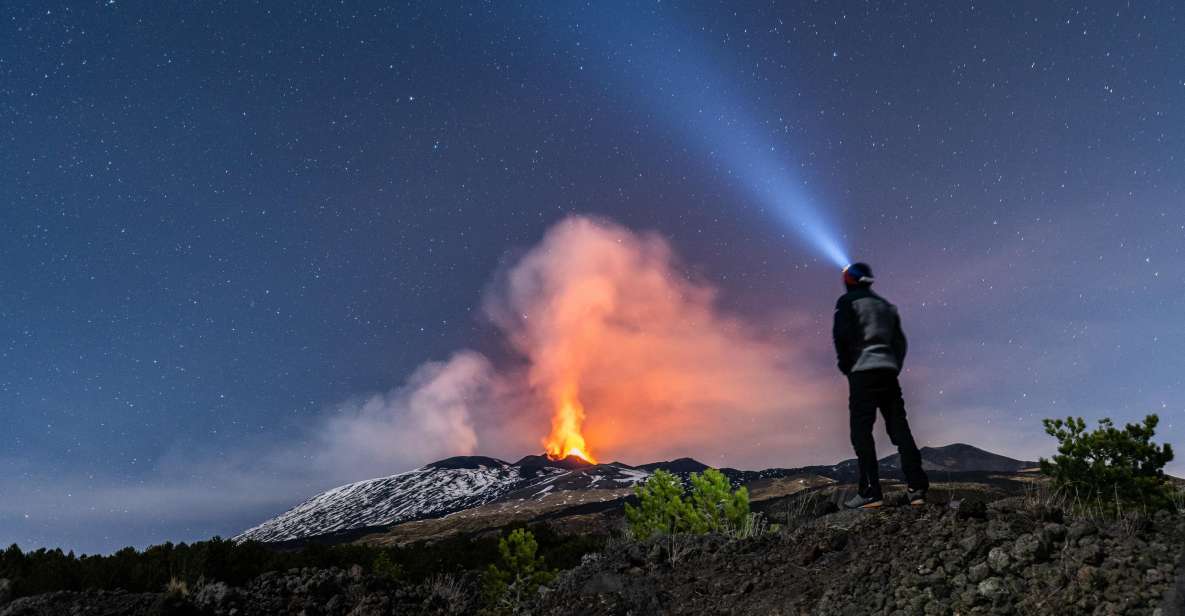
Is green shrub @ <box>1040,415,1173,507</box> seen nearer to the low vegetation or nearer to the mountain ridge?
the low vegetation

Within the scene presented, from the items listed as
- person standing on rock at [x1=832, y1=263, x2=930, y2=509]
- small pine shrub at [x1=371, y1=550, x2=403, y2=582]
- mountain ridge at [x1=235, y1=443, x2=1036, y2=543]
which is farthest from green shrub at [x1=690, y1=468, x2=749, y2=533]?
mountain ridge at [x1=235, y1=443, x2=1036, y2=543]

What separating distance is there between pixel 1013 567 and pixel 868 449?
186 cm

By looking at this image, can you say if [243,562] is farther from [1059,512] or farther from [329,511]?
[329,511]

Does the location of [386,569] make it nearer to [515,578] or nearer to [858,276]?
[515,578]

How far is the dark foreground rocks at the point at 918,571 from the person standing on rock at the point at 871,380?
1.43ft

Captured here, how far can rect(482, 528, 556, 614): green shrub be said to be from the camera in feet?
27.9

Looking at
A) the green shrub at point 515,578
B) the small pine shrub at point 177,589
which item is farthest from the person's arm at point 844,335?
the small pine shrub at point 177,589

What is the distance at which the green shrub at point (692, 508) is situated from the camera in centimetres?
813

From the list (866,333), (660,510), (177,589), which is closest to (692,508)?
(660,510)

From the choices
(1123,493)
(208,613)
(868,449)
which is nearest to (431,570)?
(208,613)

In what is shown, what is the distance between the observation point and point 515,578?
9.07 meters

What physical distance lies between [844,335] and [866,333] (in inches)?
7.5

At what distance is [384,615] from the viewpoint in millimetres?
8508

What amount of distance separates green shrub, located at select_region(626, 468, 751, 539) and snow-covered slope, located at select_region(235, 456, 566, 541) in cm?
10792
